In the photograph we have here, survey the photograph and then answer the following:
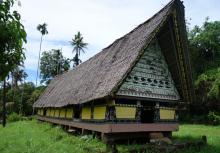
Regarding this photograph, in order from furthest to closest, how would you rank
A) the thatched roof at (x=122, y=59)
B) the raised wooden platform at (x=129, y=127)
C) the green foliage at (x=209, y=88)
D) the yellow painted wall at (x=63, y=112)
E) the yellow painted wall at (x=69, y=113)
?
the green foliage at (x=209, y=88) < the yellow painted wall at (x=63, y=112) < the yellow painted wall at (x=69, y=113) < the raised wooden platform at (x=129, y=127) < the thatched roof at (x=122, y=59)

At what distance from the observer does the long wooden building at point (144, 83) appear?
44.1 feet

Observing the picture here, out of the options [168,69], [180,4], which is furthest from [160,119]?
[180,4]

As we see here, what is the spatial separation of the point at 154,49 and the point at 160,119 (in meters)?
3.73

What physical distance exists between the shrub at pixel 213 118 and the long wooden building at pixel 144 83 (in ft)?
46.7

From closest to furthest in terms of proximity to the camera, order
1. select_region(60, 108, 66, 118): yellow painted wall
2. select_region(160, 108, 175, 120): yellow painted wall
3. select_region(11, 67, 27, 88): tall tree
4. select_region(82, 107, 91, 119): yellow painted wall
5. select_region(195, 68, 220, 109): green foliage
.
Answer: select_region(160, 108, 175, 120): yellow painted wall
select_region(82, 107, 91, 119): yellow painted wall
select_region(60, 108, 66, 118): yellow painted wall
select_region(195, 68, 220, 109): green foliage
select_region(11, 67, 27, 88): tall tree

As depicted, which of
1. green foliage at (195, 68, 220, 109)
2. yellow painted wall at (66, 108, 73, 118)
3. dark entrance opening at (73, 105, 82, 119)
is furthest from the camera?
green foliage at (195, 68, 220, 109)

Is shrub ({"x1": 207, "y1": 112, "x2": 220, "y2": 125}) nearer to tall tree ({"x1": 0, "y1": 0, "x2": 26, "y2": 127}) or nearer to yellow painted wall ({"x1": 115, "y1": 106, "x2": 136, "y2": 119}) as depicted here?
yellow painted wall ({"x1": 115, "y1": 106, "x2": 136, "y2": 119})

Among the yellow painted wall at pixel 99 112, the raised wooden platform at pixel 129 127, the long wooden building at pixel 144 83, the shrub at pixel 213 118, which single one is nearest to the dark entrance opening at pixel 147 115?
the long wooden building at pixel 144 83

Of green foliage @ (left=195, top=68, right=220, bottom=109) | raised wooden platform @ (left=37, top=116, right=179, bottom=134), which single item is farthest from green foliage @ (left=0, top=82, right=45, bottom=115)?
raised wooden platform @ (left=37, top=116, right=179, bottom=134)

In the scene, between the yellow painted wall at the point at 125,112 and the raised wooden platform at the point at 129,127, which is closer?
the raised wooden platform at the point at 129,127

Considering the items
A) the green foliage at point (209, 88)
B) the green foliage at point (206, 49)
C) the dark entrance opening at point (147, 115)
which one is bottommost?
the dark entrance opening at point (147, 115)

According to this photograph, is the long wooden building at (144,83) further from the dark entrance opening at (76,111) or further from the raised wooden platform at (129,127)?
the dark entrance opening at (76,111)

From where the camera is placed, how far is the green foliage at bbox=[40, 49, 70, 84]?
6384 centimetres

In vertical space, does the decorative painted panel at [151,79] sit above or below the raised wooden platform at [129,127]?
above
